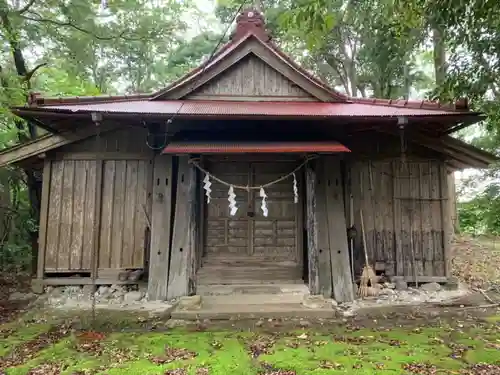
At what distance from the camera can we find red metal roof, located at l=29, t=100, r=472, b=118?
224 inches

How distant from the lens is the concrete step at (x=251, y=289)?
640 centimetres

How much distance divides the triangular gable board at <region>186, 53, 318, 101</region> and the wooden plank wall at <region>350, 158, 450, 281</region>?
82.2 inches

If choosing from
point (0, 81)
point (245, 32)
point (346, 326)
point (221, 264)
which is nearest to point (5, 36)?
point (0, 81)

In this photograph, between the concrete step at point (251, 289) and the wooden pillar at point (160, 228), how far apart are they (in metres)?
0.79

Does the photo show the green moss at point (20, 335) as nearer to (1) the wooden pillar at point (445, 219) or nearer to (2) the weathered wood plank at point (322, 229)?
(2) the weathered wood plank at point (322, 229)

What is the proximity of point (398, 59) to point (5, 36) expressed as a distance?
10153 mm

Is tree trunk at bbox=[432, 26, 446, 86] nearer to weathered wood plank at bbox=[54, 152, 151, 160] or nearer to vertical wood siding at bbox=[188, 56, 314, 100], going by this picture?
vertical wood siding at bbox=[188, 56, 314, 100]

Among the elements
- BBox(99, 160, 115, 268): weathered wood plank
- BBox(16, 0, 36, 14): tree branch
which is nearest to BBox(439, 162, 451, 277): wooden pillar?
BBox(99, 160, 115, 268): weathered wood plank

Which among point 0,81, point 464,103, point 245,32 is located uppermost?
point 245,32

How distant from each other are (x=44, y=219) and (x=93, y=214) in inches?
36.5

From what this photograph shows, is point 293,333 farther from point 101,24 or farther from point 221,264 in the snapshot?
point 101,24

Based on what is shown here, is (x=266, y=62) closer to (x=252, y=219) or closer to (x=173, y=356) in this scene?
(x=252, y=219)

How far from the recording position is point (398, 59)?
390 inches

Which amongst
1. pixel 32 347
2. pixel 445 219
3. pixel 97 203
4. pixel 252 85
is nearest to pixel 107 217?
pixel 97 203
